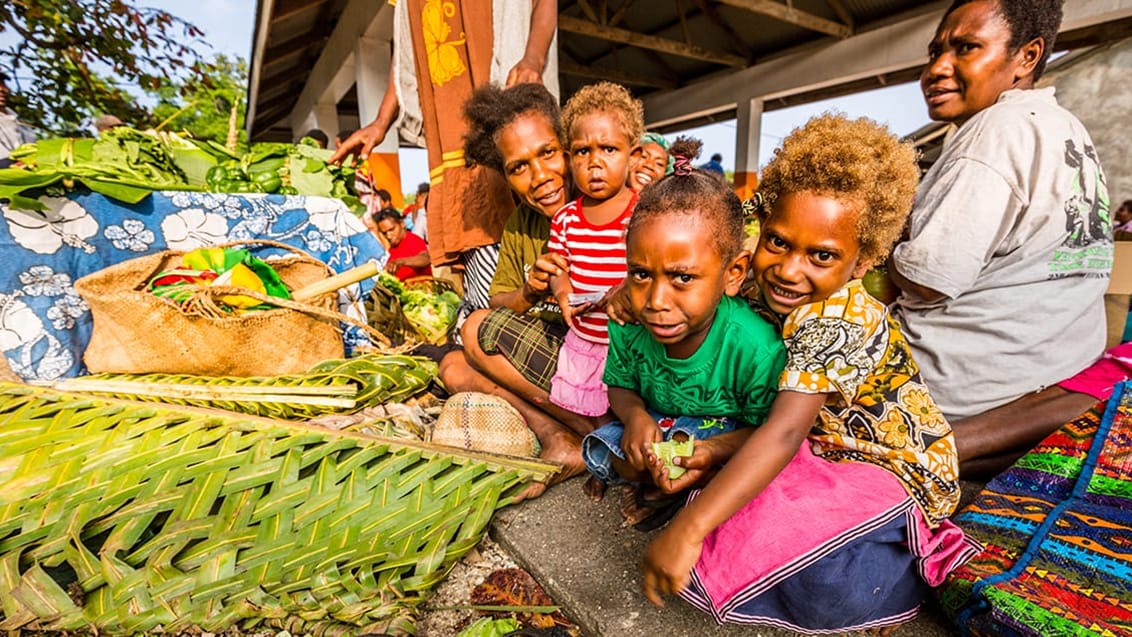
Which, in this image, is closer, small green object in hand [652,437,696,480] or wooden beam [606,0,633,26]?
small green object in hand [652,437,696,480]

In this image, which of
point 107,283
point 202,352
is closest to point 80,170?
point 107,283

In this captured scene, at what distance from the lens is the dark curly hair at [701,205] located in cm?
117

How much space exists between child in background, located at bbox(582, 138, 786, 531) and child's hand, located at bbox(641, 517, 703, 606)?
0.19 metres

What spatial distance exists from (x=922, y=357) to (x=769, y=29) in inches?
303

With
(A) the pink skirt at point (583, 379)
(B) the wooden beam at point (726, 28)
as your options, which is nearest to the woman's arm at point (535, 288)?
(A) the pink skirt at point (583, 379)

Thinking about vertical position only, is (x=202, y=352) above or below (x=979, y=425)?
above

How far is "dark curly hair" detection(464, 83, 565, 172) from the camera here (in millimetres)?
1919

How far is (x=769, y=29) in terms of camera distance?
24.9 ft

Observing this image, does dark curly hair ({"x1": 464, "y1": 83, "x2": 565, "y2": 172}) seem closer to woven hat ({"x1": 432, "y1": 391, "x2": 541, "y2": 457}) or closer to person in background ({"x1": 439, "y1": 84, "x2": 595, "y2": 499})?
person in background ({"x1": 439, "y1": 84, "x2": 595, "y2": 499})

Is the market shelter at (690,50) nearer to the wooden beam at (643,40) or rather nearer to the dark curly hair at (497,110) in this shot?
the wooden beam at (643,40)

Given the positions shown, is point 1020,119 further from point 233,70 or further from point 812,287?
point 233,70

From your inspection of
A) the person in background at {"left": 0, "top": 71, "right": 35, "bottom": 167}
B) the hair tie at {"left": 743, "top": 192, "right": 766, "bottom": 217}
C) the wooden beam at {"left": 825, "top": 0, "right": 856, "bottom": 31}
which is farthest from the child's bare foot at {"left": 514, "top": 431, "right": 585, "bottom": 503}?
the wooden beam at {"left": 825, "top": 0, "right": 856, "bottom": 31}

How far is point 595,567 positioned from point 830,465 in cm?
67

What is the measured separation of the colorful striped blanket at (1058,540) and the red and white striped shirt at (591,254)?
1.15 metres
